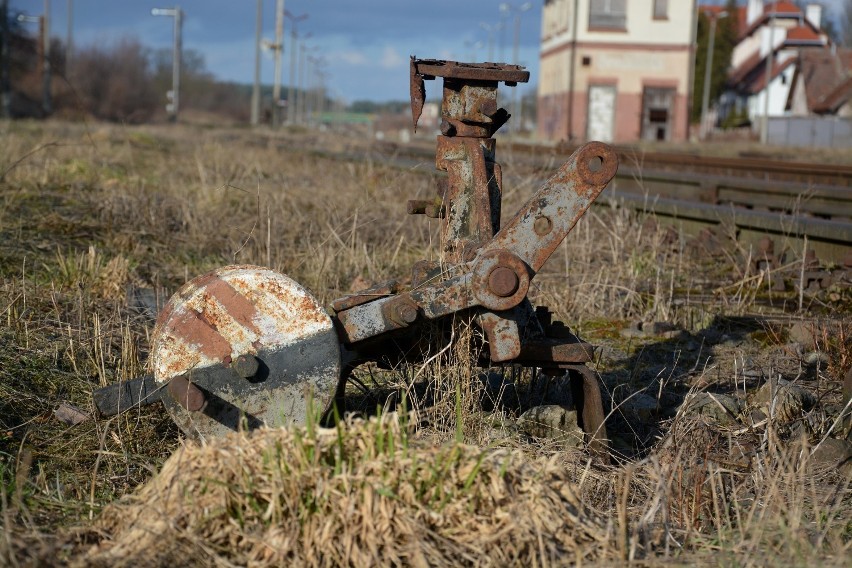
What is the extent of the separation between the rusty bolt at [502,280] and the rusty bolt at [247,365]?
2.57ft

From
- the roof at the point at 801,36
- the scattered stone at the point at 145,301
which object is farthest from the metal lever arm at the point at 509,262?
the roof at the point at 801,36

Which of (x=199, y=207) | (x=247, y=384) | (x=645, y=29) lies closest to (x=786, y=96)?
(x=645, y=29)

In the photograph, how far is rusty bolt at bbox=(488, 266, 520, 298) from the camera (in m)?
3.14

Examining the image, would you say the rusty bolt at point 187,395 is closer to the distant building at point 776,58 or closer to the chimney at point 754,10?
the distant building at point 776,58

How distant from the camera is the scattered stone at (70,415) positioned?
3.42 metres

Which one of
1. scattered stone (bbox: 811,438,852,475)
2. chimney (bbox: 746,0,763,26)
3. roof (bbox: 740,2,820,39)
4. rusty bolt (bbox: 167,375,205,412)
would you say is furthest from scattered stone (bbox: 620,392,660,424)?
chimney (bbox: 746,0,763,26)

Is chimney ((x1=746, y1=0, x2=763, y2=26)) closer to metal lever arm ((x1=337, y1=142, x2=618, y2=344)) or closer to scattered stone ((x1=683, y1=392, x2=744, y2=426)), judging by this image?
scattered stone ((x1=683, y1=392, x2=744, y2=426))

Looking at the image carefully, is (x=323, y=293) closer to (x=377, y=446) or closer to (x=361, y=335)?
(x=361, y=335)

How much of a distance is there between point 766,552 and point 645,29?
46.6 meters

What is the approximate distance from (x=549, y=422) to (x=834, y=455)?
3.31ft

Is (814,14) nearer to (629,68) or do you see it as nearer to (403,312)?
(629,68)

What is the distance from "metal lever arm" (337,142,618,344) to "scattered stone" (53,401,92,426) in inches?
39.5

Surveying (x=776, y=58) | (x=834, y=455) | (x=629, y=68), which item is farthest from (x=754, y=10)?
(x=834, y=455)

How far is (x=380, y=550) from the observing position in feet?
7.82
